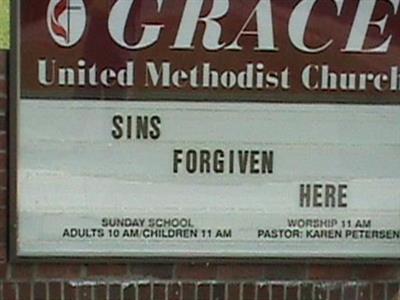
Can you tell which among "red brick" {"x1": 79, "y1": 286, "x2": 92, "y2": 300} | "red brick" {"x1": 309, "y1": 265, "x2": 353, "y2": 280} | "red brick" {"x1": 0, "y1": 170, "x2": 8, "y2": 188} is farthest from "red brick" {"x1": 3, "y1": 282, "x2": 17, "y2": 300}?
"red brick" {"x1": 309, "y1": 265, "x2": 353, "y2": 280}

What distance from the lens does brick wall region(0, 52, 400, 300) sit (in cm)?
447

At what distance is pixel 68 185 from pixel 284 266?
116cm

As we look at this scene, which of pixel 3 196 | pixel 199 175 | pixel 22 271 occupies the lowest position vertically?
pixel 22 271

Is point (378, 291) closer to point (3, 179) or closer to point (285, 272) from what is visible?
point (285, 272)

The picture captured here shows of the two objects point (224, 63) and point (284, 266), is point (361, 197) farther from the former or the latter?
point (224, 63)

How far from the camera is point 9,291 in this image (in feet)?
14.7

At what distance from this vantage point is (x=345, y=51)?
14.4 ft

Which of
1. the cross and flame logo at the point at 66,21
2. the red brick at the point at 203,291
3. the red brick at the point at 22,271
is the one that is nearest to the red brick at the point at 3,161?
the red brick at the point at 22,271

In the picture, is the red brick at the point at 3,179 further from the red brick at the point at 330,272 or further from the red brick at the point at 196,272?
the red brick at the point at 330,272

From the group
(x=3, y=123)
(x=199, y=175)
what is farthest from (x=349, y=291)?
(x=3, y=123)

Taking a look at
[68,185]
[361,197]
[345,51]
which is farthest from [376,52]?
[68,185]

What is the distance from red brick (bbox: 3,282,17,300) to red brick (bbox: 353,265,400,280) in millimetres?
1721

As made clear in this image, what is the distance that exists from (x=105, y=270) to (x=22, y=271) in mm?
→ 411

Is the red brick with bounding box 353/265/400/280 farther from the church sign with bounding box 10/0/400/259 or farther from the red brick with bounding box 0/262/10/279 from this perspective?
the red brick with bounding box 0/262/10/279
